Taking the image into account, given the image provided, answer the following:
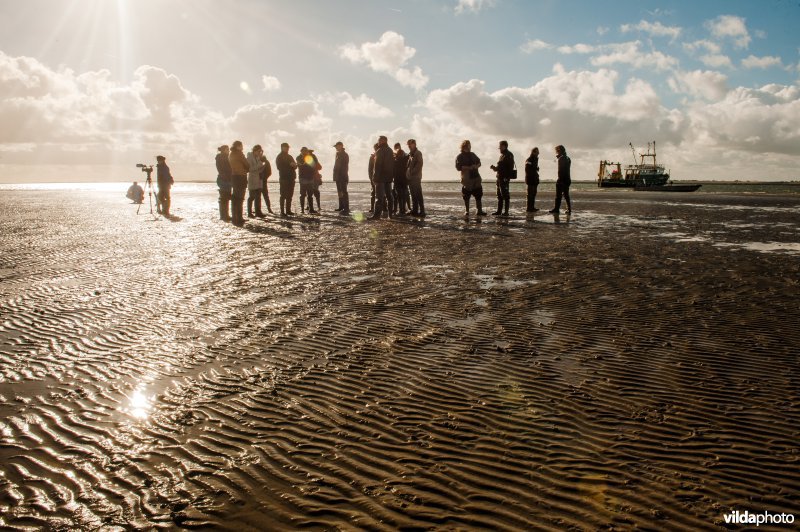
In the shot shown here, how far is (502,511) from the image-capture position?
2.49 m

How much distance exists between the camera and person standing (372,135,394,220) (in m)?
18.0

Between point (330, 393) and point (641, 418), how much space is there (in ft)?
6.78

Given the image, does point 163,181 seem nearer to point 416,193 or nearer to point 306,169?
point 306,169

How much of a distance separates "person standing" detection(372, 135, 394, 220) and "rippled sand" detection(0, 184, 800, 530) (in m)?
10.5

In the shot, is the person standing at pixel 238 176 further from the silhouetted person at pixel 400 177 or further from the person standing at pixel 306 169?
the silhouetted person at pixel 400 177

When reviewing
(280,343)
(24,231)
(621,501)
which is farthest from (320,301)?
(24,231)

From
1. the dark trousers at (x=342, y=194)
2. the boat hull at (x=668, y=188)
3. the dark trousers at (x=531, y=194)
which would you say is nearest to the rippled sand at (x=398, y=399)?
the dark trousers at (x=531, y=194)

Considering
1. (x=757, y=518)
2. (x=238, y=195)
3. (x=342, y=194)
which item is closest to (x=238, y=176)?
(x=238, y=195)

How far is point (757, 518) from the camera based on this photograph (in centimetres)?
241

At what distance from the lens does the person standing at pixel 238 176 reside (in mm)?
16781

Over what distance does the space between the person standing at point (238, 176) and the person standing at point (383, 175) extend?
14.1 feet

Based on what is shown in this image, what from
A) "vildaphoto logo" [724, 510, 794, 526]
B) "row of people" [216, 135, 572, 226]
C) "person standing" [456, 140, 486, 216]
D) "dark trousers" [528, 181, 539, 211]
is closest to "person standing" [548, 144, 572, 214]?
"row of people" [216, 135, 572, 226]

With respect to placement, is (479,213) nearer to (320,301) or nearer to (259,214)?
(259,214)

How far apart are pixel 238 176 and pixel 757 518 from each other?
16724 millimetres
